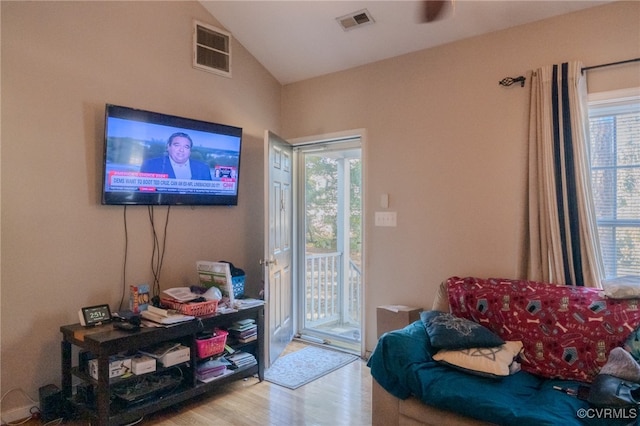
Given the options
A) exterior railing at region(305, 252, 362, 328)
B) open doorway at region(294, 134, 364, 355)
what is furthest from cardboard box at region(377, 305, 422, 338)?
exterior railing at region(305, 252, 362, 328)

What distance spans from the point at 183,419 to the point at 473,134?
285 centimetres

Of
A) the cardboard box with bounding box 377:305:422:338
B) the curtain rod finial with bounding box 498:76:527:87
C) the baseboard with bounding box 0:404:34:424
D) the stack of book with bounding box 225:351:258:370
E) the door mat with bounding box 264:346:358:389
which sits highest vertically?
the curtain rod finial with bounding box 498:76:527:87

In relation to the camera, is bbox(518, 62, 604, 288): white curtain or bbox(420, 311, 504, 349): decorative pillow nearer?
bbox(420, 311, 504, 349): decorative pillow

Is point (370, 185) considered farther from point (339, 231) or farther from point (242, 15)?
point (242, 15)

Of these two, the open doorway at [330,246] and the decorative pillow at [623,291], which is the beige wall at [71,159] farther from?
the decorative pillow at [623,291]

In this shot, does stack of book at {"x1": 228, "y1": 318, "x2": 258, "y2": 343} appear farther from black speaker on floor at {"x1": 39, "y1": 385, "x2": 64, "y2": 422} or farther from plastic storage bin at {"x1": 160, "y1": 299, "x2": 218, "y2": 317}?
black speaker on floor at {"x1": 39, "y1": 385, "x2": 64, "y2": 422}

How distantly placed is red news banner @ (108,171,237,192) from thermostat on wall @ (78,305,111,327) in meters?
0.80

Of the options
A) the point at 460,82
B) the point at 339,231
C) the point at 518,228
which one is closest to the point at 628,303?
the point at 518,228

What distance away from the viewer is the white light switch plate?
3455mm

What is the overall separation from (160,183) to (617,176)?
313 centimetres

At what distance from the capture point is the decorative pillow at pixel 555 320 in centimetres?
211

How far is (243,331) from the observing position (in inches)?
122

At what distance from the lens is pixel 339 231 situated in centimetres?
482

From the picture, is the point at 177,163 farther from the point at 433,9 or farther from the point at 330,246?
the point at 330,246
